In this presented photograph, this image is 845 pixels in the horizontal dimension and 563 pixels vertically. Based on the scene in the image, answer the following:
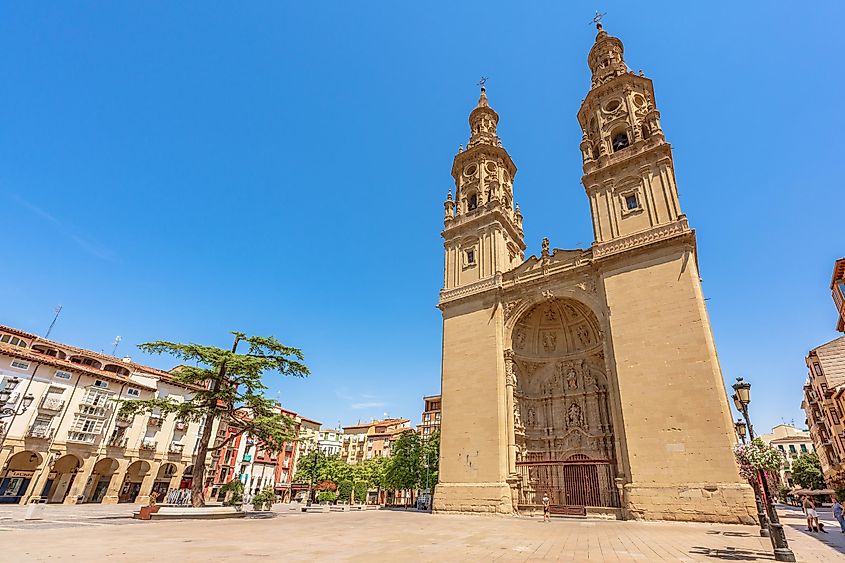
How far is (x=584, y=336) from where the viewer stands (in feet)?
86.2

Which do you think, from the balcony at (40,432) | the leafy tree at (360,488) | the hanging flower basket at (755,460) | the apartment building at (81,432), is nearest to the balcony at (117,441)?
the apartment building at (81,432)

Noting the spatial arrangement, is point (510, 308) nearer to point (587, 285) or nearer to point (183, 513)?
point (587, 285)

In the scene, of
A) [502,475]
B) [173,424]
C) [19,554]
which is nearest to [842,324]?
[502,475]

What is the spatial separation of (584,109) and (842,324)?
2397 centimetres

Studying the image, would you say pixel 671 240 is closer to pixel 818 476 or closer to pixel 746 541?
pixel 746 541

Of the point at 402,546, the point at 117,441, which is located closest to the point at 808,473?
the point at 402,546

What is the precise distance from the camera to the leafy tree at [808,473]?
158ft

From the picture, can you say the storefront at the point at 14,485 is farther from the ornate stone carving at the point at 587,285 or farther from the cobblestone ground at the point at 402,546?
the ornate stone carving at the point at 587,285

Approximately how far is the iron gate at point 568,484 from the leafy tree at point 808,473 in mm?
45555

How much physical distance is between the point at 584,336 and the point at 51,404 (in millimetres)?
38006

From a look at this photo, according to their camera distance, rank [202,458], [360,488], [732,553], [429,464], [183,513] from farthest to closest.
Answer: [360,488] → [429,464] → [202,458] → [183,513] → [732,553]

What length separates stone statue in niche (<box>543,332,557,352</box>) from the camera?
27.2m

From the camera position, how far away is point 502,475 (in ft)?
69.6

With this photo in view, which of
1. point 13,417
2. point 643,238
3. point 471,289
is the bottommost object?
point 13,417
